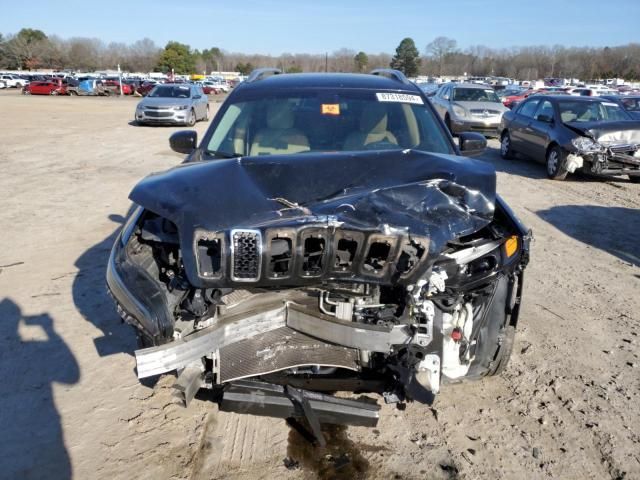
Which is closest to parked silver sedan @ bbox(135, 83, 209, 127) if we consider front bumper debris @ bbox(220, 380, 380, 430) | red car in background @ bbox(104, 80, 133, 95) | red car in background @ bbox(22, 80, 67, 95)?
front bumper debris @ bbox(220, 380, 380, 430)

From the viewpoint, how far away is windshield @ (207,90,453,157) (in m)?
3.88

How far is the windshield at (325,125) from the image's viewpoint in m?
3.88

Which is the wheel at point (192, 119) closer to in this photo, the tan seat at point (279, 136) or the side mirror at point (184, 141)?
the side mirror at point (184, 141)

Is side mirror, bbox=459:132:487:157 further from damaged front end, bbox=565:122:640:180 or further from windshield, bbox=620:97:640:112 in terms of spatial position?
windshield, bbox=620:97:640:112

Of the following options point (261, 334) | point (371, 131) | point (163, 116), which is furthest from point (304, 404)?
point (163, 116)

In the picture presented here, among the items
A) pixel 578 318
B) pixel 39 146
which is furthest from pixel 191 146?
pixel 39 146

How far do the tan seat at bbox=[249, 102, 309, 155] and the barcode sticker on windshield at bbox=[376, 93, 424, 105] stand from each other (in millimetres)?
747

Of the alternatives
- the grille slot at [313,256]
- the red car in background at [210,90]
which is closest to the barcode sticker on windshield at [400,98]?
the grille slot at [313,256]

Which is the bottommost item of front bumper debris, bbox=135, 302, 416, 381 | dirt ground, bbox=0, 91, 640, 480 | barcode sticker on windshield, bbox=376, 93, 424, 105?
dirt ground, bbox=0, 91, 640, 480

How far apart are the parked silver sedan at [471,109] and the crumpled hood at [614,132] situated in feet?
19.2

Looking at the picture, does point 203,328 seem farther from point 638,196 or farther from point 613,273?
point 638,196

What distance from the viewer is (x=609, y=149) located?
32.5 feet

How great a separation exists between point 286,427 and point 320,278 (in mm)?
1147

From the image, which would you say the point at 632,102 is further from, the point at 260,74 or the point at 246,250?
the point at 246,250
